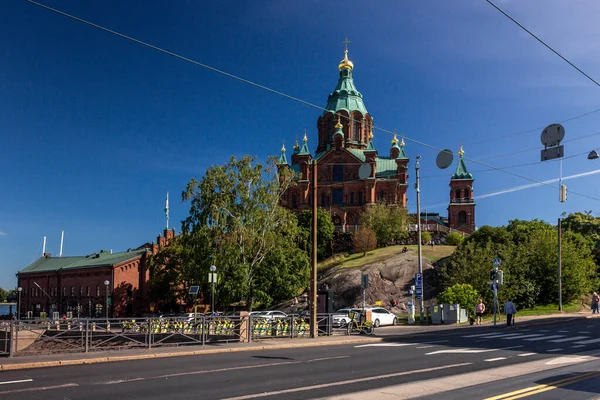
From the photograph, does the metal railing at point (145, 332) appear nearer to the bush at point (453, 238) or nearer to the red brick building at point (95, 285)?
the red brick building at point (95, 285)

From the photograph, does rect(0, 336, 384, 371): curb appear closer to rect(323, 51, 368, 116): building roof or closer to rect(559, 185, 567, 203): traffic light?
rect(559, 185, 567, 203): traffic light

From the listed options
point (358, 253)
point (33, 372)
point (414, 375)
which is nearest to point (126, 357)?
point (33, 372)

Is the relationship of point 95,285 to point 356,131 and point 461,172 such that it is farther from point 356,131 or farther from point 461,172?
point 461,172

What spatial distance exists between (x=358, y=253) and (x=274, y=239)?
91.4 feet

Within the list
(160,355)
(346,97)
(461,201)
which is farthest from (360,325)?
(346,97)

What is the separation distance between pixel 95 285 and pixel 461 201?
201 feet

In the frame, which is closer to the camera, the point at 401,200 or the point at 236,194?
the point at 236,194

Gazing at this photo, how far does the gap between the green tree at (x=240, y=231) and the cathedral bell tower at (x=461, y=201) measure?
173 feet

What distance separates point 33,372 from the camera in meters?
14.6

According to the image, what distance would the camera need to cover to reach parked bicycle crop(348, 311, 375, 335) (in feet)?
90.5

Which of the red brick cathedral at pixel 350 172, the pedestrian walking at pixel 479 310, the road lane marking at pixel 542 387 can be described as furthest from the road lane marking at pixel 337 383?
the red brick cathedral at pixel 350 172

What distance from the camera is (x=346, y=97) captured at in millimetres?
96562

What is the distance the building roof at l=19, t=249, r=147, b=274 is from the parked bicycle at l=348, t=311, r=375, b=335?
138ft

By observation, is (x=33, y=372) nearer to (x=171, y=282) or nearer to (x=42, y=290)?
(x=171, y=282)
